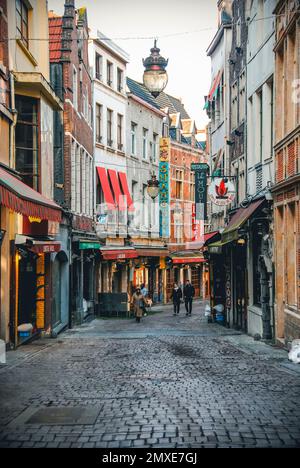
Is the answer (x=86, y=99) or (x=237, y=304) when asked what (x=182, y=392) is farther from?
(x=86, y=99)

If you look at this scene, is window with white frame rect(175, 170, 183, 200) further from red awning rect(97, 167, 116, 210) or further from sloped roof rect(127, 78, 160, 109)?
red awning rect(97, 167, 116, 210)

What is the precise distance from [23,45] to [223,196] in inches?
341

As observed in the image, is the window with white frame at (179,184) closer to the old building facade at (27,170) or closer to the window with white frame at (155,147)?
the window with white frame at (155,147)

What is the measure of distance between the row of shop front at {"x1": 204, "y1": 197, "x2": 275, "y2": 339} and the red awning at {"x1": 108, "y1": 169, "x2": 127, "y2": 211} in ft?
26.3

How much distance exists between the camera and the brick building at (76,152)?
25.9 metres

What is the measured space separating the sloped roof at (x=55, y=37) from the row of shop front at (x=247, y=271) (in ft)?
29.0

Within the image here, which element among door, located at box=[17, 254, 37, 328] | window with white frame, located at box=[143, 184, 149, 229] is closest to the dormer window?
door, located at box=[17, 254, 37, 328]

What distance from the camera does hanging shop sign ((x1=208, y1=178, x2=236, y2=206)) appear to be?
24.0m

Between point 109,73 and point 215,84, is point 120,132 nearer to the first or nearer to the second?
point 109,73

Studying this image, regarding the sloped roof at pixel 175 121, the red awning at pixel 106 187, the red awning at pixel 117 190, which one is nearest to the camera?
the red awning at pixel 106 187

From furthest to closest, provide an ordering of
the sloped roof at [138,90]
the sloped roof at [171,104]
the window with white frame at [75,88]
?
the sloped roof at [171,104]
the sloped roof at [138,90]
the window with white frame at [75,88]

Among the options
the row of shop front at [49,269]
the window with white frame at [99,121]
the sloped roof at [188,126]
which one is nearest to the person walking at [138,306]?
the row of shop front at [49,269]

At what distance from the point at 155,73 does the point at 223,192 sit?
10846mm

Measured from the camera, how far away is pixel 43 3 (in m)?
21.6
